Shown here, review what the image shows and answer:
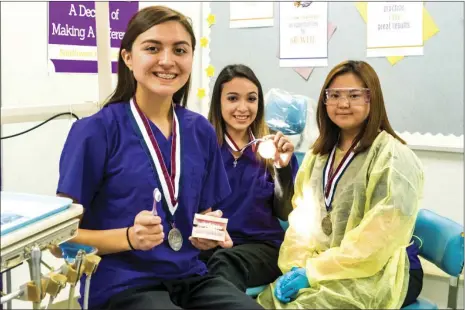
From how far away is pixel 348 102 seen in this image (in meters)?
1.67

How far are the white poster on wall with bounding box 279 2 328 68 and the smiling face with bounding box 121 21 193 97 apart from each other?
3.60ft

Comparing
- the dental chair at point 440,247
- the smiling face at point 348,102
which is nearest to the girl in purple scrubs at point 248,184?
the dental chair at point 440,247

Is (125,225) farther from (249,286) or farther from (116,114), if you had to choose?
(249,286)

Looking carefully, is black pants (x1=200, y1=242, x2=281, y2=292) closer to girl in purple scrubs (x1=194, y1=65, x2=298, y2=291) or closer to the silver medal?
girl in purple scrubs (x1=194, y1=65, x2=298, y2=291)

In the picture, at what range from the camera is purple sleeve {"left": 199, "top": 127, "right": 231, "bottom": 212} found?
4.98 ft

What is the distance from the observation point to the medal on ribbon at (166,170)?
1346 mm

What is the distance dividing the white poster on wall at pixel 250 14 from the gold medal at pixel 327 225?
115 centimetres

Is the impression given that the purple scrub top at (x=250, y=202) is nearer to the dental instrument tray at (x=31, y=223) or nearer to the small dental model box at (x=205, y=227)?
the small dental model box at (x=205, y=227)

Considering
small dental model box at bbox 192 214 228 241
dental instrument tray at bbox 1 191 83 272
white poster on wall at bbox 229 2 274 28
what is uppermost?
white poster on wall at bbox 229 2 274 28

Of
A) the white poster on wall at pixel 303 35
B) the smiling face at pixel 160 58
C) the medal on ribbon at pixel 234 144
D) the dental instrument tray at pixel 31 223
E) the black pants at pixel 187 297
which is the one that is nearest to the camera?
the dental instrument tray at pixel 31 223

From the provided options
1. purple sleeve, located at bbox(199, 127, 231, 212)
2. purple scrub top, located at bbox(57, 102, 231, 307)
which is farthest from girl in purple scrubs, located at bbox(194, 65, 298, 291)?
purple scrub top, located at bbox(57, 102, 231, 307)

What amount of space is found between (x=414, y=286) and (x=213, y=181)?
0.75m

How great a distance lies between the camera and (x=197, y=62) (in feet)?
8.98

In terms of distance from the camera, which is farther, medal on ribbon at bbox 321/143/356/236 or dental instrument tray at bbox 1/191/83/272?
medal on ribbon at bbox 321/143/356/236
